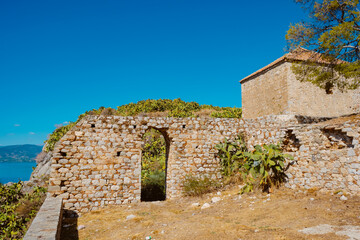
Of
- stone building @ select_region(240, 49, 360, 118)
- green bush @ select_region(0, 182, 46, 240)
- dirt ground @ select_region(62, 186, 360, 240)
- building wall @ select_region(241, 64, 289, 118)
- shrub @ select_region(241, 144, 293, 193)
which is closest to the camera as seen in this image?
dirt ground @ select_region(62, 186, 360, 240)

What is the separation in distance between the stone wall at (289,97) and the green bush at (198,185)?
7188 millimetres

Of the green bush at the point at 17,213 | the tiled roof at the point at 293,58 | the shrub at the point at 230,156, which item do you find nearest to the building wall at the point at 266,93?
the tiled roof at the point at 293,58

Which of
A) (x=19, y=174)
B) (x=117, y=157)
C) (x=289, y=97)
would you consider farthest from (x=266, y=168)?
(x=19, y=174)

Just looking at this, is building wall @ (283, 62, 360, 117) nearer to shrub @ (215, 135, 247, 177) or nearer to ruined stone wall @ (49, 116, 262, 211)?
shrub @ (215, 135, 247, 177)

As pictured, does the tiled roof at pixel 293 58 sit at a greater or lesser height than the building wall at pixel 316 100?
greater

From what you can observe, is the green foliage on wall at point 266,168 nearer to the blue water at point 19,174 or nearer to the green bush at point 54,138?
the blue water at point 19,174

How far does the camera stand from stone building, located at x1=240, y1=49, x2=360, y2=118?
44.2 feet

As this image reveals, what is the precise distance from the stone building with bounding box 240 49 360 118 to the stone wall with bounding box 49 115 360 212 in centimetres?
445

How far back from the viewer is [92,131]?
26.1 ft

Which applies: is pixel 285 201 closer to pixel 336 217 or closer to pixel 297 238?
pixel 336 217

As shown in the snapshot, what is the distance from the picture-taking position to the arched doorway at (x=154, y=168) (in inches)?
431

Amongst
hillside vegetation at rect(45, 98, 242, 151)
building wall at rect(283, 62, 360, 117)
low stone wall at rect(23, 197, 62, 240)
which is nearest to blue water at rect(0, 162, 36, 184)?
low stone wall at rect(23, 197, 62, 240)

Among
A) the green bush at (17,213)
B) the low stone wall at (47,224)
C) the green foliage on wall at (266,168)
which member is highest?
the green foliage on wall at (266,168)

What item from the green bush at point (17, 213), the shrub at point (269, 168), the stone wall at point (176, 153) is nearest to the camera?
the stone wall at point (176, 153)
